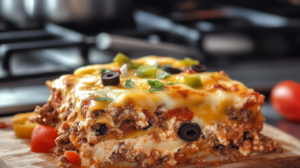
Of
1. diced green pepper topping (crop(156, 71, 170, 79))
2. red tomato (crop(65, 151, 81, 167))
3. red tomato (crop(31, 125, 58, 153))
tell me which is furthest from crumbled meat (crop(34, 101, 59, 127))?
diced green pepper topping (crop(156, 71, 170, 79))

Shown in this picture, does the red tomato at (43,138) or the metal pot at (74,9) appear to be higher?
the metal pot at (74,9)

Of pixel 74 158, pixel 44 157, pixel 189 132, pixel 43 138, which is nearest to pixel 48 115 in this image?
pixel 43 138

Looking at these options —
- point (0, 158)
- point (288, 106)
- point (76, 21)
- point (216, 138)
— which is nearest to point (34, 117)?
point (0, 158)

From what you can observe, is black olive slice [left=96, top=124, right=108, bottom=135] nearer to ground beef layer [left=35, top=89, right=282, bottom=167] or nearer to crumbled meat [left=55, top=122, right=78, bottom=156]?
ground beef layer [left=35, top=89, right=282, bottom=167]

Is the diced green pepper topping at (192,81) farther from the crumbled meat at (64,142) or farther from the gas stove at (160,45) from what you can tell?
the gas stove at (160,45)

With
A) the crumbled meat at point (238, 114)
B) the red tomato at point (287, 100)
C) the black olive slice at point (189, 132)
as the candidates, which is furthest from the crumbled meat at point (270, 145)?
the red tomato at point (287, 100)

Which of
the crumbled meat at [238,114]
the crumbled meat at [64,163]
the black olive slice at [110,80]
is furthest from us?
the crumbled meat at [238,114]

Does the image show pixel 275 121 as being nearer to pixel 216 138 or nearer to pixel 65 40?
pixel 216 138
